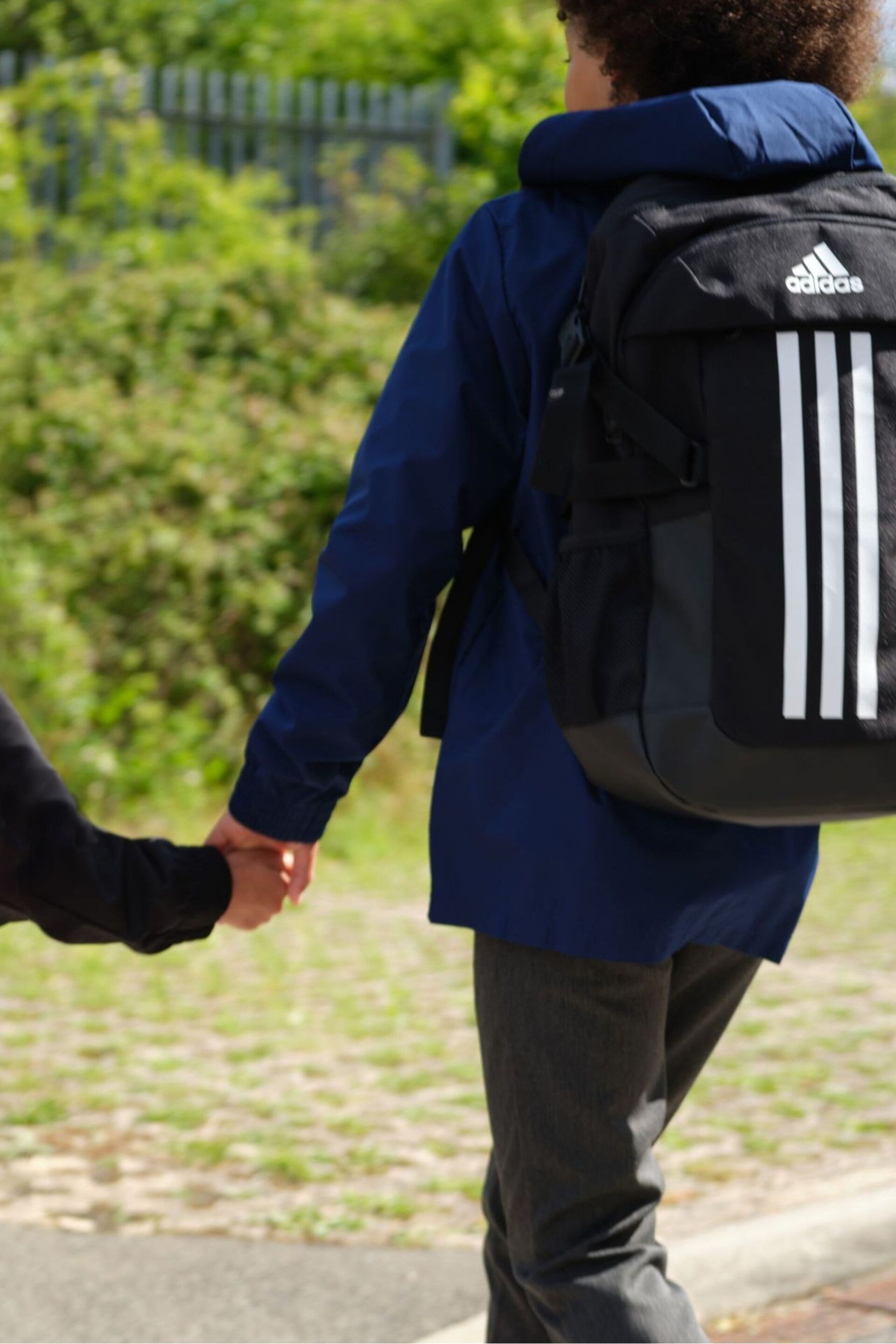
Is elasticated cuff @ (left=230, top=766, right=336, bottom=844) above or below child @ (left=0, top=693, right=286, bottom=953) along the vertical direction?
above

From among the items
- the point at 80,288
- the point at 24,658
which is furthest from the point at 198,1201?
the point at 80,288

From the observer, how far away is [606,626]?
6.47 ft

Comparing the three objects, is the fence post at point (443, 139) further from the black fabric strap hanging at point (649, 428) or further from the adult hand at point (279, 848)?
the black fabric strap hanging at point (649, 428)

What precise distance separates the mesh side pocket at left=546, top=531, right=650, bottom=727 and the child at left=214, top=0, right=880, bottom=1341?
11 cm

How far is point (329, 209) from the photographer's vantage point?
11.0 metres

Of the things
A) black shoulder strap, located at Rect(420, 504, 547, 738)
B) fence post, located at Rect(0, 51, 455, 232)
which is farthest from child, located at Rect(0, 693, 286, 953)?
fence post, located at Rect(0, 51, 455, 232)

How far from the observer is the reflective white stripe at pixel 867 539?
1.90 m

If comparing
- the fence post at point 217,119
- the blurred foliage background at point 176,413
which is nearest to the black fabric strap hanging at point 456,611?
the blurred foliage background at point 176,413

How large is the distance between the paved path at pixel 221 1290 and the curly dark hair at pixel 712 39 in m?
2.14

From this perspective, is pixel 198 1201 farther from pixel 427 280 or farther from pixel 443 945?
pixel 427 280

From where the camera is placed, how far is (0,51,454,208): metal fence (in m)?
10.6

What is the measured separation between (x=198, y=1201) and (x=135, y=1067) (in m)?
0.88

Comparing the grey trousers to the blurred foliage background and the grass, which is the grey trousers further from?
the blurred foliage background

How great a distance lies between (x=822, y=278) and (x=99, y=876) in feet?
4.24
